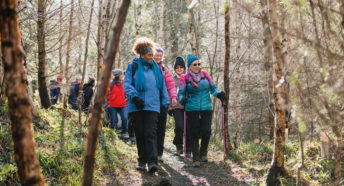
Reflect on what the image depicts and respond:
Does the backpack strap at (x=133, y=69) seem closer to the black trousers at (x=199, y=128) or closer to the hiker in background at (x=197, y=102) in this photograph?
the hiker in background at (x=197, y=102)

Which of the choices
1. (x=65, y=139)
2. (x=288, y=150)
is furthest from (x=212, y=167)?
(x=65, y=139)

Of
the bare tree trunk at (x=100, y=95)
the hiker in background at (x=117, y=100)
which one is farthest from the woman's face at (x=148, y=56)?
the hiker in background at (x=117, y=100)

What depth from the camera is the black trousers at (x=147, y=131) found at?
5.10m

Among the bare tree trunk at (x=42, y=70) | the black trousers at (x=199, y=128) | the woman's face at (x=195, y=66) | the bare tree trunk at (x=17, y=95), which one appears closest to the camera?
the bare tree trunk at (x=17, y=95)

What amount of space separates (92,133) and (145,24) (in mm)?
19563

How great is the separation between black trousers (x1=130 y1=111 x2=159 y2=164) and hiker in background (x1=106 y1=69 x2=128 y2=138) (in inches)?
143

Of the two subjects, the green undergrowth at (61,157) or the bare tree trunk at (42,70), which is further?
the bare tree trunk at (42,70)

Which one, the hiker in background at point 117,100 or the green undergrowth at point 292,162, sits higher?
the hiker in background at point 117,100

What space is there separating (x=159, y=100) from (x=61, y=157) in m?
1.93

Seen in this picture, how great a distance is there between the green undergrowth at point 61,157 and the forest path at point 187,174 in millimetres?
347

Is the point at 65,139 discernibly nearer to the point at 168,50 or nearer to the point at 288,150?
the point at 288,150

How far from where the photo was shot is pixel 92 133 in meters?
2.06

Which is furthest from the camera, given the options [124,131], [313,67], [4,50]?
[124,131]

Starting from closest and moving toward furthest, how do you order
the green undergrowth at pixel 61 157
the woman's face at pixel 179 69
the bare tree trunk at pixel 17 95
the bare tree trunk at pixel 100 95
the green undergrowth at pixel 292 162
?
the bare tree trunk at pixel 17 95 < the bare tree trunk at pixel 100 95 < the green undergrowth at pixel 61 157 < the green undergrowth at pixel 292 162 < the woman's face at pixel 179 69
